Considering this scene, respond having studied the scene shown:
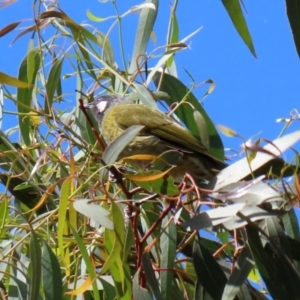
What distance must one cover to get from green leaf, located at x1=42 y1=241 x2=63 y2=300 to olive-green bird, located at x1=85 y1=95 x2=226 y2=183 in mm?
793

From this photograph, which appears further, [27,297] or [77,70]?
[77,70]

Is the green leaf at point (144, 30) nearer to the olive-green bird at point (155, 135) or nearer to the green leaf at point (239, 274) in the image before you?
the olive-green bird at point (155, 135)

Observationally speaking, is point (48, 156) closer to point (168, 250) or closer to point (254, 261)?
point (168, 250)

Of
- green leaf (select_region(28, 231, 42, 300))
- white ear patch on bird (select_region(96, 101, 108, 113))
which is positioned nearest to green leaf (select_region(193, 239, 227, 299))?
green leaf (select_region(28, 231, 42, 300))

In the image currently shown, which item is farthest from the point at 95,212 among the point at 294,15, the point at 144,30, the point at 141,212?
the point at 144,30

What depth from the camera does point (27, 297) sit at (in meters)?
2.60

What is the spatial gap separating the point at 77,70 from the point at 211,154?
2.40 feet

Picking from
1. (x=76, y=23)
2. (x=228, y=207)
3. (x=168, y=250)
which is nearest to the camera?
(x=228, y=207)

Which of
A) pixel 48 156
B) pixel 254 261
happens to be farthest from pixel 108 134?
pixel 254 261

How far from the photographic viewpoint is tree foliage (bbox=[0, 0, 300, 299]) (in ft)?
7.61

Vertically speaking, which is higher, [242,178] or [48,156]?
[48,156]

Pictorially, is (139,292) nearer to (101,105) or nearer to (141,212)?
(141,212)

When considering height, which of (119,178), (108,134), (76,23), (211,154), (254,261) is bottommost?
(254,261)

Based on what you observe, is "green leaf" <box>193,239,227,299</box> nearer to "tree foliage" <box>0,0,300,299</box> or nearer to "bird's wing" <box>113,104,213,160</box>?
"tree foliage" <box>0,0,300,299</box>
